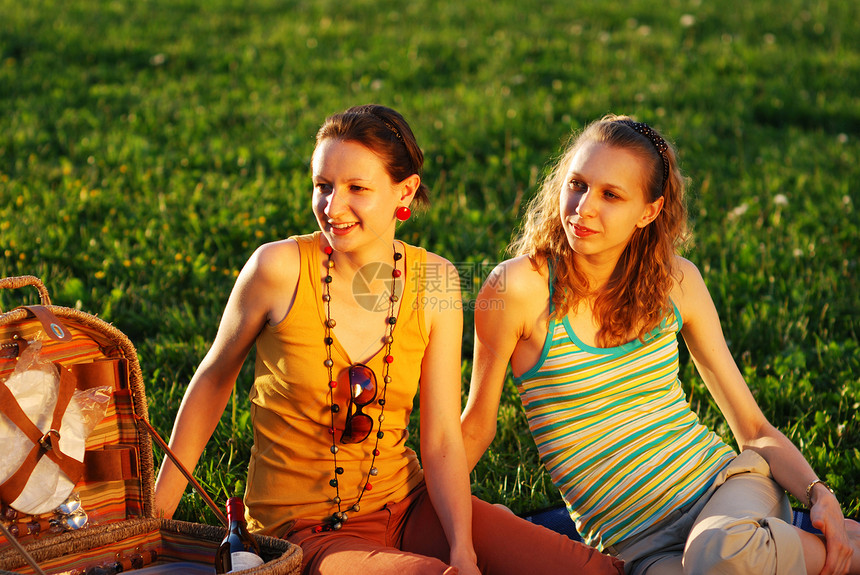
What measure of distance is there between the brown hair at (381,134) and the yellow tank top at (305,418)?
1.11 ft

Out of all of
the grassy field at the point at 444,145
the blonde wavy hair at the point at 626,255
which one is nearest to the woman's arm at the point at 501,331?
the blonde wavy hair at the point at 626,255

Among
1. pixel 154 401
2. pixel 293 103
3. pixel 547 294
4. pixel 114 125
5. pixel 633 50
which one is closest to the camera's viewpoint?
pixel 547 294

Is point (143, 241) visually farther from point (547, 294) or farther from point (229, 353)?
point (547, 294)

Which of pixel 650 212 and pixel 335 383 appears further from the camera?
pixel 650 212

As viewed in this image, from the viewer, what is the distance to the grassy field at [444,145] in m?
4.11

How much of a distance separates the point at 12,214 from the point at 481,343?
3.26 meters

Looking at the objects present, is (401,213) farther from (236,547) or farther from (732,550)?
(732,550)

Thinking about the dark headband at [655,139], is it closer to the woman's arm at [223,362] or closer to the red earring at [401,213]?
the red earring at [401,213]

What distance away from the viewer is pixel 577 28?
29.7 ft

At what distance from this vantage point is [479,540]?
2.64m

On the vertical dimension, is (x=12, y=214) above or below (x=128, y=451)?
above

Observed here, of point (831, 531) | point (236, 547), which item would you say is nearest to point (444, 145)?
point (831, 531)

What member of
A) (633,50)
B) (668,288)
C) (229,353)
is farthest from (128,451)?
(633,50)

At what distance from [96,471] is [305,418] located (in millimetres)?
584
